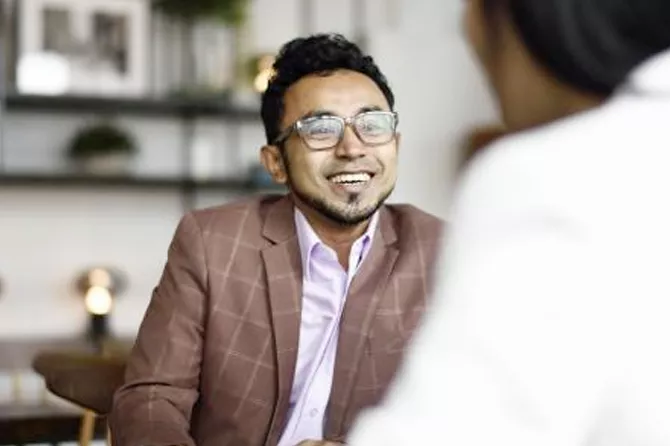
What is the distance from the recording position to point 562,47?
0.63 m

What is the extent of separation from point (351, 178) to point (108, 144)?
2760 mm

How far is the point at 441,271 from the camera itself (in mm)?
618

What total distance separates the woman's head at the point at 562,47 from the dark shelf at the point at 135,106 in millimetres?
3465

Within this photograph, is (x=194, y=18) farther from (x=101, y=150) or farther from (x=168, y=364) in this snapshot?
(x=168, y=364)

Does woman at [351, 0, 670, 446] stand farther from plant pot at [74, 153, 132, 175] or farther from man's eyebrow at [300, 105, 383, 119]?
plant pot at [74, 153, 132, 175]

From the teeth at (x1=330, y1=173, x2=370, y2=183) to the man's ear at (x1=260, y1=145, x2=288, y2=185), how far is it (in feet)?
0.29

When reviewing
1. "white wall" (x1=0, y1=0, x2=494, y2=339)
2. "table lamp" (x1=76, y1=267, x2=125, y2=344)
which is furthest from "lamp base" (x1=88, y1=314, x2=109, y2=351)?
"white wall" (x1=0, y1=0, x2=494, y2=339)

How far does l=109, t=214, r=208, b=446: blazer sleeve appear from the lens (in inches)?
59.1

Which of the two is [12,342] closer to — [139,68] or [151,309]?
[139,68]

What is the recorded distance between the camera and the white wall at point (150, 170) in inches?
168

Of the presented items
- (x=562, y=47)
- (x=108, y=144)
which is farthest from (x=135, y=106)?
(x=562, y=47)

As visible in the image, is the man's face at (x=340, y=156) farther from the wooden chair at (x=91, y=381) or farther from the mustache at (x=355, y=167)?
the wooden chair at (x=91, y=381)

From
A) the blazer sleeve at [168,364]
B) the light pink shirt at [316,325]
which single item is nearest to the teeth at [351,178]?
the light pink shirt at [316,325]

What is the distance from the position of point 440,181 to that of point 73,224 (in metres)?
1.49
